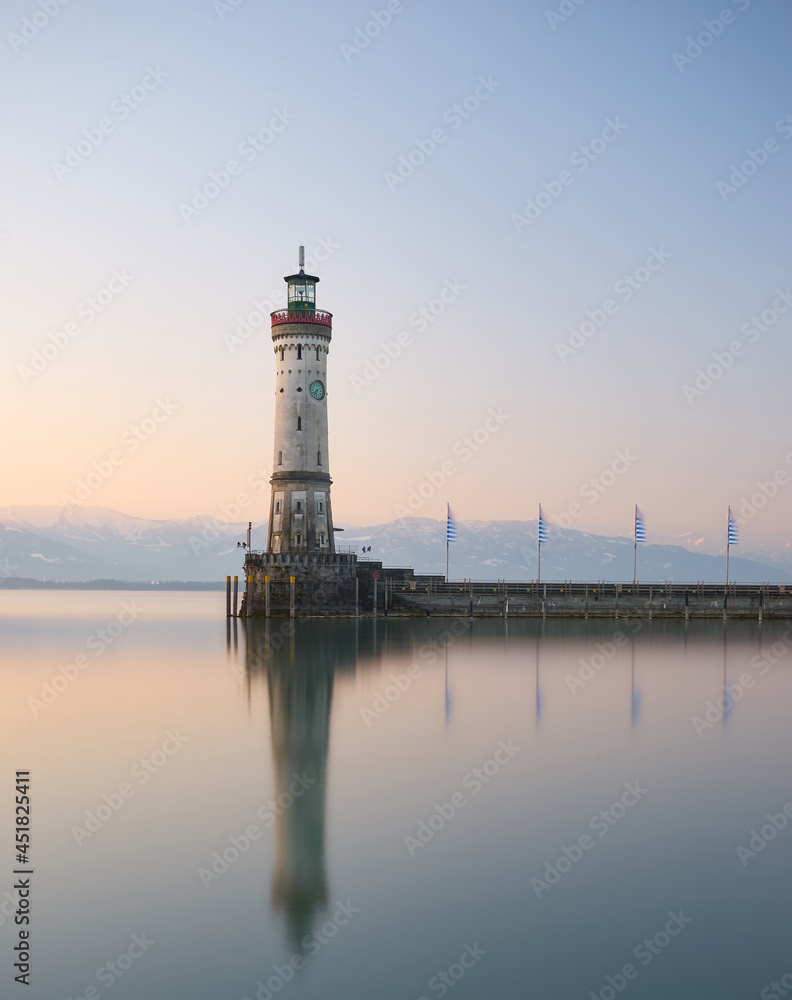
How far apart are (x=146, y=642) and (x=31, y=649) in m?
9.11

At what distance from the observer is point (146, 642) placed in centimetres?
7225
